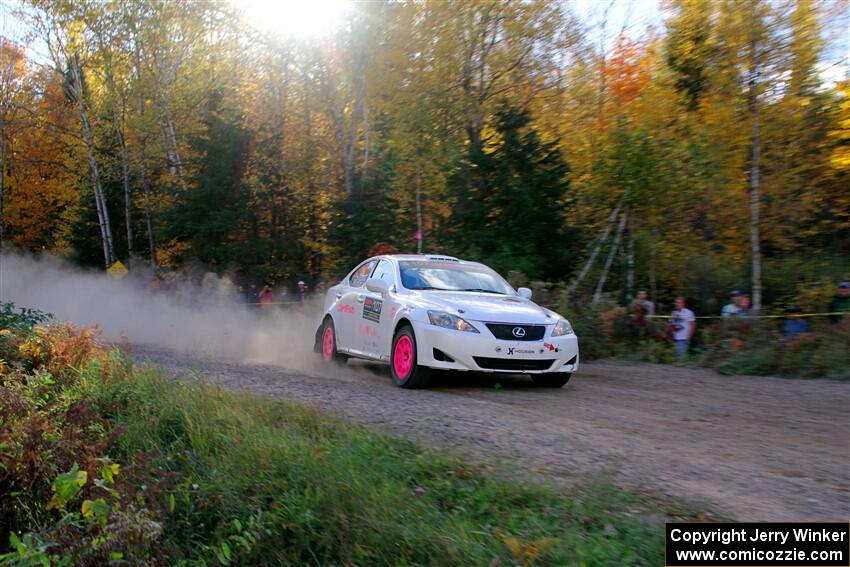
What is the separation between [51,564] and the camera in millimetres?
4973

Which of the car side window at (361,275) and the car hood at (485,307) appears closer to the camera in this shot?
the car hood at (485,307)

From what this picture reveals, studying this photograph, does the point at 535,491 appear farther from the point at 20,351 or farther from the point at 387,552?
the point at 20,351

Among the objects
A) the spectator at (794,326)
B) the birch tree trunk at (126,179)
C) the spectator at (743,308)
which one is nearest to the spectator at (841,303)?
the spectator at (794,326)

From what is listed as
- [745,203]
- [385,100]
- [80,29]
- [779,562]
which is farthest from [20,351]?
[80,29]

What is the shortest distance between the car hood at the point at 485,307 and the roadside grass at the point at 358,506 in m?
2.89

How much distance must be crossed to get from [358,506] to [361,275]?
7331mm

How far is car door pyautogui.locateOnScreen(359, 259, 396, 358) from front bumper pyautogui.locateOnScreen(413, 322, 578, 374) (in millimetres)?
919

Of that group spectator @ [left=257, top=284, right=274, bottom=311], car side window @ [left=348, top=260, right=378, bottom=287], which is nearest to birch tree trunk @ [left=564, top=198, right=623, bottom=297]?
car side window @ [left=348, top=260, right=378, bottom=287]

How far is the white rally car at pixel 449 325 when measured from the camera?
9.34 m

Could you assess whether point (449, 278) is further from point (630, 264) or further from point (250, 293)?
point (250, 293)

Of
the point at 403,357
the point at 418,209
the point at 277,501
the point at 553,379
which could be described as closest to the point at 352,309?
the point at 403,357

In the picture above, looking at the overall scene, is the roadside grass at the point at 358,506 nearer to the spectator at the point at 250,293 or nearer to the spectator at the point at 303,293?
the spectator at the point at 303,293

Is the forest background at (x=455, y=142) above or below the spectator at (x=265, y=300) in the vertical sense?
above

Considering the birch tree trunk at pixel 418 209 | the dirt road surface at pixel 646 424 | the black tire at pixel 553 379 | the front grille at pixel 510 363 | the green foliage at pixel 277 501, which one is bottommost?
the green foliage at pixel 277 501
